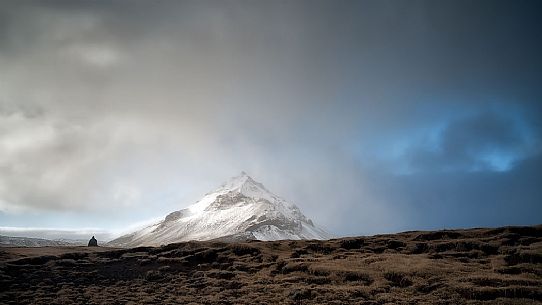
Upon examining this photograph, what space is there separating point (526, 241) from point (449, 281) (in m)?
20.2

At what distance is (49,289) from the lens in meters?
34.3

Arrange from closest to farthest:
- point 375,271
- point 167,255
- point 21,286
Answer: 1. point 375,271
2. point 21,286
3. point 167,255

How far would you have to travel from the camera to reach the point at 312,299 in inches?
1056

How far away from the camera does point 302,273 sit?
35.0 m

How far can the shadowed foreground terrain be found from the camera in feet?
88.4

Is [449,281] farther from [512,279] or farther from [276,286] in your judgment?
[276,286]

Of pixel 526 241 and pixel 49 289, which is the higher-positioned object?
pixel 526 241

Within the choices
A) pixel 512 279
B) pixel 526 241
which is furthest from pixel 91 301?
pixel 526 241

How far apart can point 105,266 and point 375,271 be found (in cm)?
3017

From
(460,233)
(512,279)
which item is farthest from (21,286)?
(460,233)

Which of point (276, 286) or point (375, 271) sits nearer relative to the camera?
point (276, 286)

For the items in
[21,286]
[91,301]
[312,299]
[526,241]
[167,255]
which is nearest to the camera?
[312,299]

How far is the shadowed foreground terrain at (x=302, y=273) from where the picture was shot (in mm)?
26938

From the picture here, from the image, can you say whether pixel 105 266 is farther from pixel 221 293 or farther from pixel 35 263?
pixel 221 293
